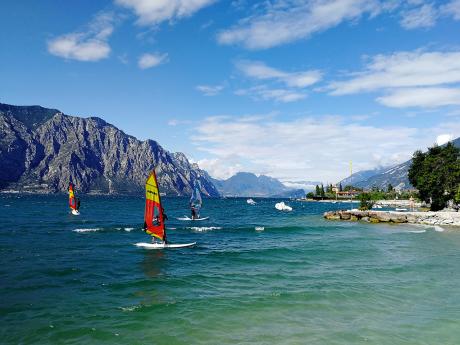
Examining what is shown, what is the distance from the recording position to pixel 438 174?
9406cm

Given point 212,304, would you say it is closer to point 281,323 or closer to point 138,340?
point 281,323

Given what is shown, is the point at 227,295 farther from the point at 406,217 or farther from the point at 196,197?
the point at 406,217

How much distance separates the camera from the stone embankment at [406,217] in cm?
7844

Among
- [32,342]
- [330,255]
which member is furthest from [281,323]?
[330,255]

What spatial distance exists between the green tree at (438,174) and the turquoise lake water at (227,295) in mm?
58162

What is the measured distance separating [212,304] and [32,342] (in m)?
9.33

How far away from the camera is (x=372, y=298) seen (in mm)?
22969

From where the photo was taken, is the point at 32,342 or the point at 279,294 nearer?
the point at 32,342

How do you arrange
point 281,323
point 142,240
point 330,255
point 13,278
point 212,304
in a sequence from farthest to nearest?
1. point 142,240
2. point 330,255
3. point 13,278
4. point 212,304
5. point 281,323

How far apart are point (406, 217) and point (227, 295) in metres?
75.7

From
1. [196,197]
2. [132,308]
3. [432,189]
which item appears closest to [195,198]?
[196,197]

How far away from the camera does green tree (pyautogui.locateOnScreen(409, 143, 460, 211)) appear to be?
9361 centimetres

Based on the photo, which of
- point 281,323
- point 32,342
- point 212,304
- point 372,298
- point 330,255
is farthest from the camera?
point 330,255

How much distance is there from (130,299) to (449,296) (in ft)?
65.6
